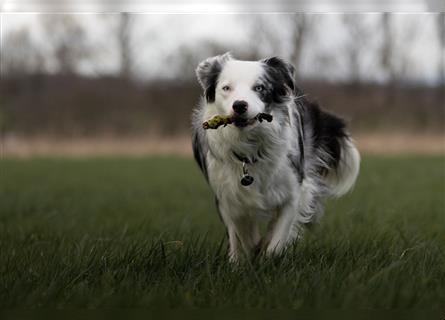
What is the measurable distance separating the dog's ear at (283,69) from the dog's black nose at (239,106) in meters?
0.64

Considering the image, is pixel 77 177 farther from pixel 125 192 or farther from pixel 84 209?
pixel 84 209

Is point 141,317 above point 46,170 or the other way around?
above

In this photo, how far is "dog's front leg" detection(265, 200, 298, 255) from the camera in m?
4.68

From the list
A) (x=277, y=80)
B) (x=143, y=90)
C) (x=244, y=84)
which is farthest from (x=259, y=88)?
(x=143, y=90)

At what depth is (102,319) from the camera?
10.6ft

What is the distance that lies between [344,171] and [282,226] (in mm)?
1465

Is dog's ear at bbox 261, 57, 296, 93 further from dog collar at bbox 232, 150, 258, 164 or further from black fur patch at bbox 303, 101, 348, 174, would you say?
black fur patch at bbox 303, 101, 348, 174

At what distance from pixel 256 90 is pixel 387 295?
5.13 feet

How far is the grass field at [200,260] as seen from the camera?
3.45 metres

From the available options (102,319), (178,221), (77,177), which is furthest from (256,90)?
(77,177)

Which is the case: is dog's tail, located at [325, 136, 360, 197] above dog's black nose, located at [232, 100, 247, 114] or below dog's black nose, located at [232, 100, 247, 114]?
below

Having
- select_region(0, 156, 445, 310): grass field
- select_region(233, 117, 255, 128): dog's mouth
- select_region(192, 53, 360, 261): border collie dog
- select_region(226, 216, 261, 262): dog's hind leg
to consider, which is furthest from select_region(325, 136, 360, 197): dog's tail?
select_region(233, 117, 255, 128): dog's mouth

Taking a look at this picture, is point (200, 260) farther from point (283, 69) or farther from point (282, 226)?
point (283, 69)

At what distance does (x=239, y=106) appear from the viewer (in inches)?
155
